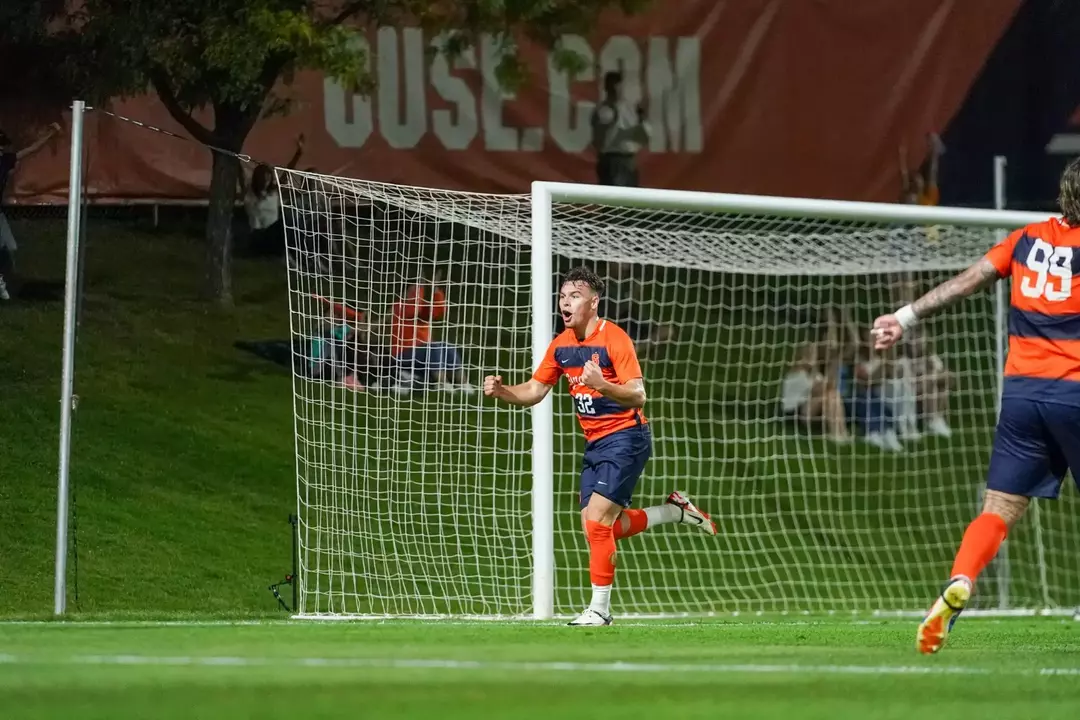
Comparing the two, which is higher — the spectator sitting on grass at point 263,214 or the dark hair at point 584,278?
the spectator sitting on grass at point 263,214

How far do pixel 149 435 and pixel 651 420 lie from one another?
473 cm

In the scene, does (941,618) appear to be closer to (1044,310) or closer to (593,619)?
(1044,310)

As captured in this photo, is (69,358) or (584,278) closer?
(584,278)

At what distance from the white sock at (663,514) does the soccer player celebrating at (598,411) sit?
952 millimetres

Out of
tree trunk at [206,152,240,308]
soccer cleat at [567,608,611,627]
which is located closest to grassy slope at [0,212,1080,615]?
tree trunk at [206,152,240,308]

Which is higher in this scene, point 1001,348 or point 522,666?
point 1001,348

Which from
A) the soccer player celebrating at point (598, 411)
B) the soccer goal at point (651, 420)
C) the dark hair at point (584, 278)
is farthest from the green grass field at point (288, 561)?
the dark hair at point (584, 278)

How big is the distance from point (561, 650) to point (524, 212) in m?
6.29

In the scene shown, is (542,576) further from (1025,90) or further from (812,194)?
(1025,90)

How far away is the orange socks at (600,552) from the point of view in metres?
8.05

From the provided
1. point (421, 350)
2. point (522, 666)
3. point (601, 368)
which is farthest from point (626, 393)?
point (421, 350)

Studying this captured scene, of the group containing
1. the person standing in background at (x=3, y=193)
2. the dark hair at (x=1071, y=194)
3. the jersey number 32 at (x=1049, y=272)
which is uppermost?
the person standing in background at (x=3, y=193)

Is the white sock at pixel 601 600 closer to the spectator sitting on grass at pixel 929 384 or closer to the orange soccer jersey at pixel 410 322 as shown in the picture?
the orange soccer jersey at pixel 410 322

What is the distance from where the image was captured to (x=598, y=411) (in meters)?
8.12
